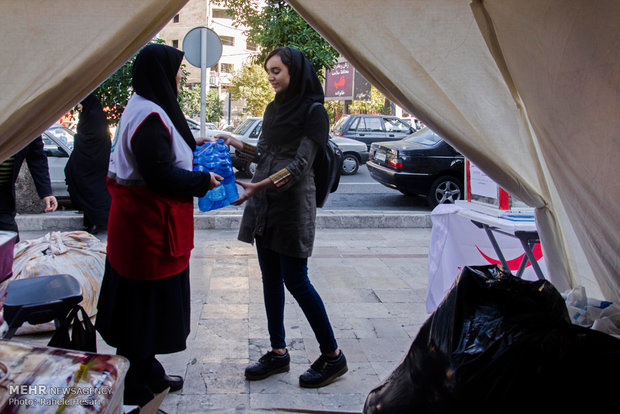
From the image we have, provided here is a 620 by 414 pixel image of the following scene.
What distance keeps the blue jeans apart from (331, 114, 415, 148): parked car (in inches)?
527

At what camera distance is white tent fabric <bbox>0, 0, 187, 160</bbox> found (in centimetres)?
187

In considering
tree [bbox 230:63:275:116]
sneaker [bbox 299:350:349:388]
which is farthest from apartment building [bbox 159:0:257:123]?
sneaker [bbox 299:350:349:388]

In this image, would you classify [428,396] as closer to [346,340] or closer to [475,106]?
[475,106]

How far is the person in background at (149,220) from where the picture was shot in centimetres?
235

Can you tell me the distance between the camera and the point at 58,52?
190cm

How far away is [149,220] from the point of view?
7.97ft

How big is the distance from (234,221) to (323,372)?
414cm

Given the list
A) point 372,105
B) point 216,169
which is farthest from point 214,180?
point 372,105

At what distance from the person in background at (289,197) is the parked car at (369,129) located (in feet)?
43.8

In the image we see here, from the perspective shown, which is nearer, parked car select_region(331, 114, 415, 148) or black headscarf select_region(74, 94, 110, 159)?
black headscarf select_region(74, 94, 110, 159)

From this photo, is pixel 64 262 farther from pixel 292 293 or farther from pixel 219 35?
pixel 219 35

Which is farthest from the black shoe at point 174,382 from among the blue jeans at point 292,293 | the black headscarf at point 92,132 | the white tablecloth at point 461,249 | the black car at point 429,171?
the black car at point 429,171

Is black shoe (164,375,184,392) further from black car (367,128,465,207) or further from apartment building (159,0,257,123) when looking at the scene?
apartment building (159,0,257,123)

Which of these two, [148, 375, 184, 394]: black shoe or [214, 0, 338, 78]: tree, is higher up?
[214, 0, 338, 78]: tree
